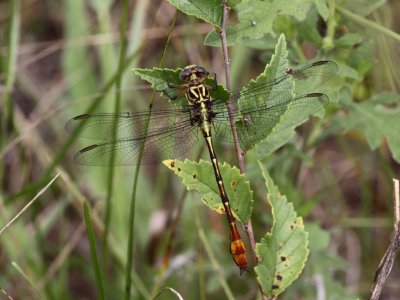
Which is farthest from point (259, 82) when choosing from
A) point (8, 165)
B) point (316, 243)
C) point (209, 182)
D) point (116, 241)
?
point (8, 165)

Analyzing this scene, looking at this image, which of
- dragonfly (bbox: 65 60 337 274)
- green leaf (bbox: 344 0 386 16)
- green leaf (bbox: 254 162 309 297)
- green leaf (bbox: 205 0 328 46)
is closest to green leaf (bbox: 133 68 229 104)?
dragonfly (bbox: 65 60 337 274)

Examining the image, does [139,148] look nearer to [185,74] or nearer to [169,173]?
[185,74]

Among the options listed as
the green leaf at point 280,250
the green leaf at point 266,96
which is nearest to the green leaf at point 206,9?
the green leaf at point 266,96

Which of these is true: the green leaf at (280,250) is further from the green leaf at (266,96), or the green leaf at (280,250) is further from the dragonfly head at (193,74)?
the dragonfly head at (193,74)

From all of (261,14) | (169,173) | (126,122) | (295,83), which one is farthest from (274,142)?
(169,173)

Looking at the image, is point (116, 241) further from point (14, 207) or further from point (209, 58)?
point (209, 58)

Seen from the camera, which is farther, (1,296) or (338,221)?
(338,221)
